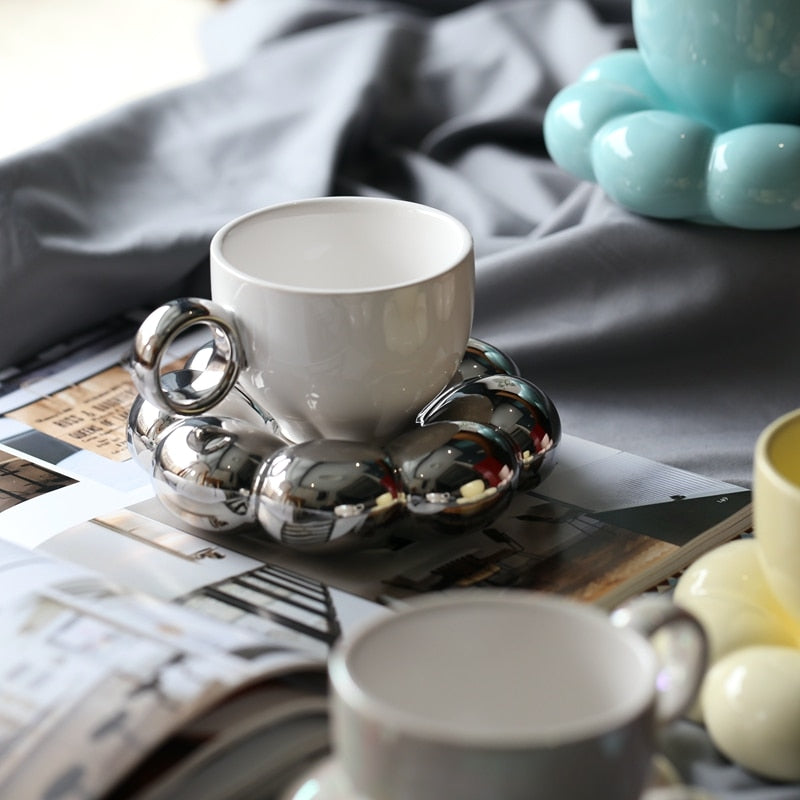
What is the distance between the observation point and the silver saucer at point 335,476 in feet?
1.49

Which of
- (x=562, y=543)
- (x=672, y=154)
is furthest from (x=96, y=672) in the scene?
(x=672, y=154)

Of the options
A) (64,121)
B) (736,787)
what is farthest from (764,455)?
(64,121)

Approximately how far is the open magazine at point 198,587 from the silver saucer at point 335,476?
0.02m

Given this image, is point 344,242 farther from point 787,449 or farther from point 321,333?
point 787,449

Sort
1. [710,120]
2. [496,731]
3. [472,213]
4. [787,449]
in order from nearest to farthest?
[496,731] < [787,449] < [710,120] < [472,213]

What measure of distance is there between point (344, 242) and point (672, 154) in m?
0.20

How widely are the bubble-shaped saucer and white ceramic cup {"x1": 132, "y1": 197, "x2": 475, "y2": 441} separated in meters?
0.18

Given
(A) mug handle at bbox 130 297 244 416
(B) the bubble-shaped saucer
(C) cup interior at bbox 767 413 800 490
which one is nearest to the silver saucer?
(A) mug handle at bbox 130 297 244 416

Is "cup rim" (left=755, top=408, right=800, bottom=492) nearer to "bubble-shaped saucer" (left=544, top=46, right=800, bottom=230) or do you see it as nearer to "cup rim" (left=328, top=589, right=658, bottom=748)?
"cup rim" (left=328, top=589, right=658, bottom=748)

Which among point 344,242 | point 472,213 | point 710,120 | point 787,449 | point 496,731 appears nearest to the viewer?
point 496,731

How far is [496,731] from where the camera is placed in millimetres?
299

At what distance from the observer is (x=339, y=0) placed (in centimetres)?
110

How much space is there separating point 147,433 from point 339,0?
69 cm

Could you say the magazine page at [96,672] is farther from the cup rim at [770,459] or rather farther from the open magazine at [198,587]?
the cup rim at [770,459]
